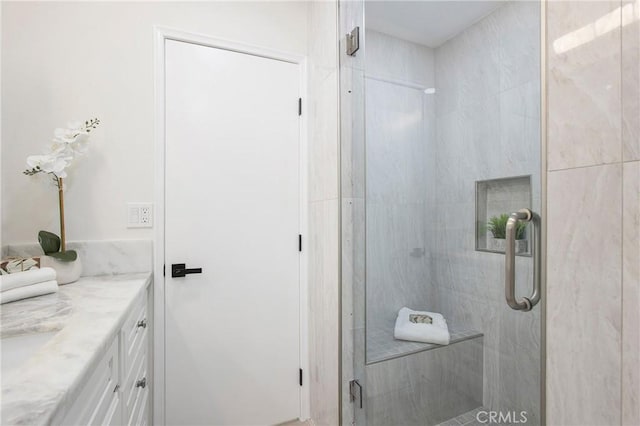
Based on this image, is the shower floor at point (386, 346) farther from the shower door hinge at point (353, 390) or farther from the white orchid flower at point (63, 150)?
the white orchid flower at point (63, 150)

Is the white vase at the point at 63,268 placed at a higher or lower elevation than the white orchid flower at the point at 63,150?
lower

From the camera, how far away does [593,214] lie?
0.67m

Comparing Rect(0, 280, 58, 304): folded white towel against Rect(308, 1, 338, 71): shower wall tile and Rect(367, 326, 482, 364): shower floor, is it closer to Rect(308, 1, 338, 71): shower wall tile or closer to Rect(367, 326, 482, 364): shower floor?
Rect(367, 326, 482, 364): shower floor

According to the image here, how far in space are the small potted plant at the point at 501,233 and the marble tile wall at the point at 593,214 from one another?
72 millimetres

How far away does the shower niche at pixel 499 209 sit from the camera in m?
0.82

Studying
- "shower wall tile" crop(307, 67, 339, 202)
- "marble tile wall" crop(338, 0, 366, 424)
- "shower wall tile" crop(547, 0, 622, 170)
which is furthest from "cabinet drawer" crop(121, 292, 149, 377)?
"shower wall tile" crop(547, 0, 622, 170)

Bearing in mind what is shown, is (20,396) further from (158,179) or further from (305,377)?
(305,377)

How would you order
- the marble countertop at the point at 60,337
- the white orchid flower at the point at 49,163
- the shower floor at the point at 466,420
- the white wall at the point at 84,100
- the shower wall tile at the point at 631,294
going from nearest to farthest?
the marble countertop at the point at 60,337, the shower wall tile at the point at 631,294, the shower floor at the point at 466,420, the white orchid flower at the point at 49,163, the white wall at the point at 84,100

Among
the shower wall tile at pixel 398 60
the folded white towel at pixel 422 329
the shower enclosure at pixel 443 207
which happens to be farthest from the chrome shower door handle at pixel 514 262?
the shower wall tile at pixel 398 60

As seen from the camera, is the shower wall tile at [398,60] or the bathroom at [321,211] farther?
the shower wall tile at [398,60]

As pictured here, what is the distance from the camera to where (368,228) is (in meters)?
1.43

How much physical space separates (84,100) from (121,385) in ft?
4.45

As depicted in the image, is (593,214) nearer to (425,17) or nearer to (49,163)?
(425,17)

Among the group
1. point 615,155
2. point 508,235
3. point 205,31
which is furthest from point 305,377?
point 205,31
